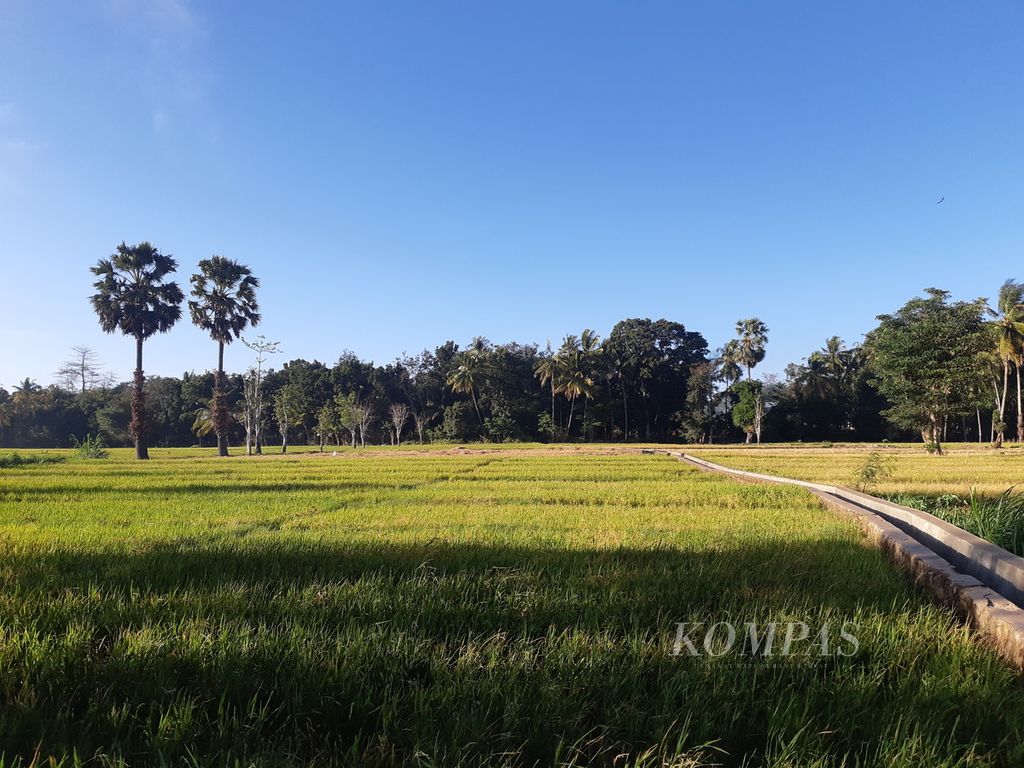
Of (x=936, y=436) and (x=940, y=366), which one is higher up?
(x=940, y=366)

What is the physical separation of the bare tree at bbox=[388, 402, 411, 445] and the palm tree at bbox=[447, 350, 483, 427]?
18.4 feet

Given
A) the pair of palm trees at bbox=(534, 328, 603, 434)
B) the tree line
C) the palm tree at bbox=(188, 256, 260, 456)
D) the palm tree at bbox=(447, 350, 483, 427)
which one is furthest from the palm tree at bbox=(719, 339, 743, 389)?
the palm tree at bbox=(188, 256, 260, 456)

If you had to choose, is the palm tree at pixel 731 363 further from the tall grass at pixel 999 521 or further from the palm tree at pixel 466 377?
the tall grass at pixel 999 521

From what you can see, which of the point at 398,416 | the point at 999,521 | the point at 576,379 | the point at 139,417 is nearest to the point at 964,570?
the point at 999,521

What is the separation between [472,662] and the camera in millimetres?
2510

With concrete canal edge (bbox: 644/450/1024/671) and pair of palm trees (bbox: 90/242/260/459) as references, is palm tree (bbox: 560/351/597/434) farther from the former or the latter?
concrete canal edge (bbox: 644/450/1024/671)

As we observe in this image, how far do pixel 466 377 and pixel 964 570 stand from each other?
55740mm

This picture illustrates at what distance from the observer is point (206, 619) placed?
3.05m

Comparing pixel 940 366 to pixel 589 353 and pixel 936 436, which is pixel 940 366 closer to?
pixel 936 436

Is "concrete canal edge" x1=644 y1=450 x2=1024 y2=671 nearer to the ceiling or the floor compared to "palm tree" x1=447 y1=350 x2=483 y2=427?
nearer to the floor

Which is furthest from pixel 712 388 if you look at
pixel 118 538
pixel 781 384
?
pixel 118 538

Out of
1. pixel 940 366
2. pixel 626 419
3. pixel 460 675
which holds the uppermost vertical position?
pixel 940 366

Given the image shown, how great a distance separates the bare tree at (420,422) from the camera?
2355 inches

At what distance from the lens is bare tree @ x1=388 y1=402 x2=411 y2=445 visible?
195ft
